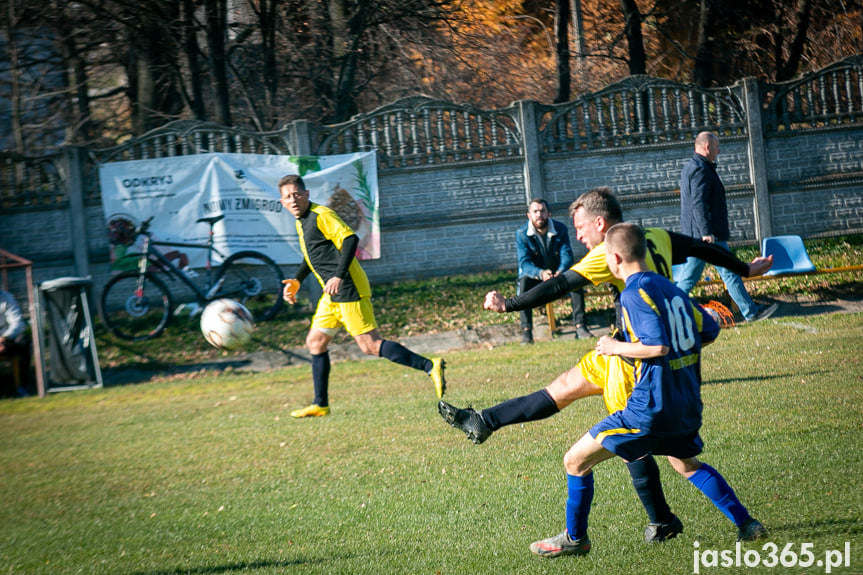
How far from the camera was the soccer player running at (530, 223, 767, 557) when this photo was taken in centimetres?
373

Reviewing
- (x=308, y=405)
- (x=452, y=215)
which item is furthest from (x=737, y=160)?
(x=308, y=405)

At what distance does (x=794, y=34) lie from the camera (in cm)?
1858

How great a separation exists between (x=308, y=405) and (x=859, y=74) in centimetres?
1125

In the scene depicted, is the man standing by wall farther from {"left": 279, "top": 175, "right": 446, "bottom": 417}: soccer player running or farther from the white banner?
the white banner

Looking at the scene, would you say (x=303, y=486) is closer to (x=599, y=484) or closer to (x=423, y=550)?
(x=423, y=550)

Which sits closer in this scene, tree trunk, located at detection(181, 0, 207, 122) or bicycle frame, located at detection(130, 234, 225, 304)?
bicycle frame, located at detection(130, 234, 225, 304)

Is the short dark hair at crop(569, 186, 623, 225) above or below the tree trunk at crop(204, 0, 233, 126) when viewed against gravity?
below

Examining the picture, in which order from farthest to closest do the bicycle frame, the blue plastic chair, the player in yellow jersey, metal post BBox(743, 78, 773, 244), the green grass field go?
metal post BBox(743, 78, 773, 244) < the bicycle frame < the blue plastic chair < the player in yellow jersey < the green grass field

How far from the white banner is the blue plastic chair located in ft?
22.4

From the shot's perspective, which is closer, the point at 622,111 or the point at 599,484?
the point at 599,484

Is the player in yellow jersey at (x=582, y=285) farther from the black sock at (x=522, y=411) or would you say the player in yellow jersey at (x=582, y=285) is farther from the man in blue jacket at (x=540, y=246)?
the man in blue jacket at (x=540, y=246)

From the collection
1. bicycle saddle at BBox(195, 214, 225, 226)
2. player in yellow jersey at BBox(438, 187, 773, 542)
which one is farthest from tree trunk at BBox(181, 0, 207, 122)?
player in yellow jersey at BBox(438, 187, 773, 542)

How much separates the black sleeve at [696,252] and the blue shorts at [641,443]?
42.8 inches

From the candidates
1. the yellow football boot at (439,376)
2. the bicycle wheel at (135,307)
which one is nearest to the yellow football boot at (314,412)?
the yellow football boot at (439,376)
